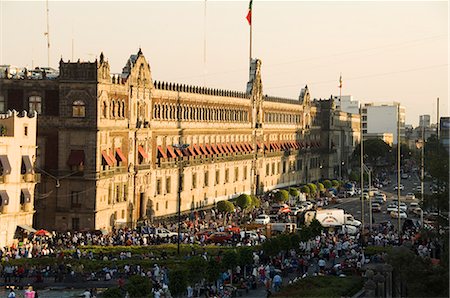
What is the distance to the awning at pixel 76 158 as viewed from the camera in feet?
227

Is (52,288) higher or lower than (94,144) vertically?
lower

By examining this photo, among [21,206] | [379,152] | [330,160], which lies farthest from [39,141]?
[379,152]

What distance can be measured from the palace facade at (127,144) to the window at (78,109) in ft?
0.26

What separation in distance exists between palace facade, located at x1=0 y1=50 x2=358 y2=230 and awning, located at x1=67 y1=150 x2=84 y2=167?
0.08 metres

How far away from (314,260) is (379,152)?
121074mm

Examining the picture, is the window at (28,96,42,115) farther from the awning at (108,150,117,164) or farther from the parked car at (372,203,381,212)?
the parked car at (372,203,381,212)

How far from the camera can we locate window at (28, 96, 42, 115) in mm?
70812

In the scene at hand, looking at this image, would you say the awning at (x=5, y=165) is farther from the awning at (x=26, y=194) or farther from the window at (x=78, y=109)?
the window at (x=78, y=109)

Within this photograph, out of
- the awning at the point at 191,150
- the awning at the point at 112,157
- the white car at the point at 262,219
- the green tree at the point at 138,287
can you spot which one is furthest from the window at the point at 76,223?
the green tree at the point at 138,287

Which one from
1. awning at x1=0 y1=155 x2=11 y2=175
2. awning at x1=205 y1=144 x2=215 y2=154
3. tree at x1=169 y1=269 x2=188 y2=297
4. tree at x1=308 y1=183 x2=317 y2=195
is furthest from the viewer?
tree at x1=308 y1=183 x2=317 y2=195

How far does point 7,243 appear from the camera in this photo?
5988cm

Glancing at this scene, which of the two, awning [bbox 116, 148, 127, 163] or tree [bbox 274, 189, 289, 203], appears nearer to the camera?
awning [bbox 116, 148, 127, 163]

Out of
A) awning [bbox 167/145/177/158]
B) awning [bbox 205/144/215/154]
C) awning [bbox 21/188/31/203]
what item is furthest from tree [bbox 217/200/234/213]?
awning [bbox 21/188/31/203]

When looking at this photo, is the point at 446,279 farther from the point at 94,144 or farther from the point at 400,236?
the point at 94,144
